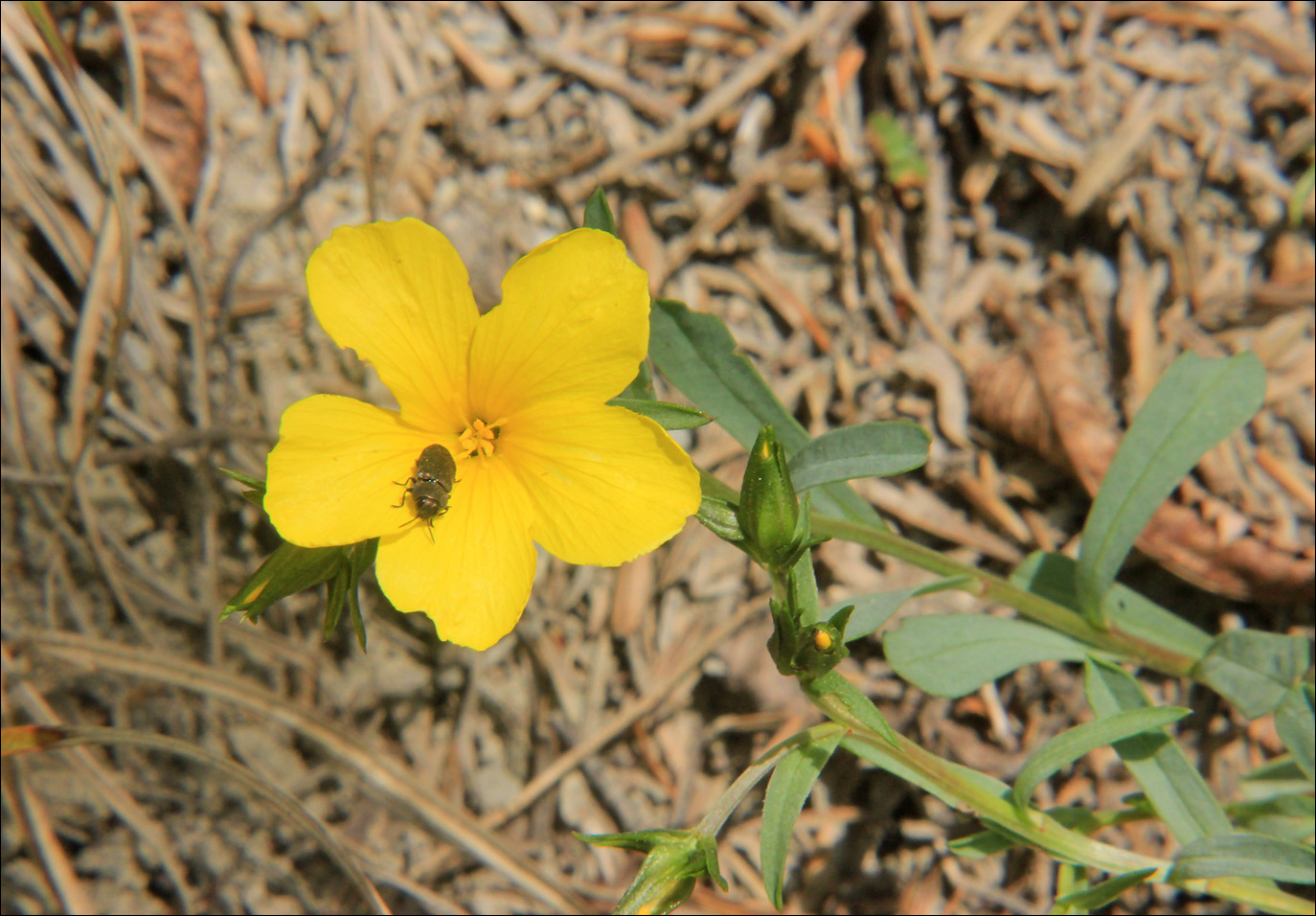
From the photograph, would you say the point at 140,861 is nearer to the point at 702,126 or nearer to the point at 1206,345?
the point at 702,126

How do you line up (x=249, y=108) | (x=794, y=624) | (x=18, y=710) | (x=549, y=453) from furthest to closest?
(x=249, y=108)
(x=18, y=710)
(x=549, y=453)
(x=794, y=624)

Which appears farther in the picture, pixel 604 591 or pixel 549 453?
pixel 604 591

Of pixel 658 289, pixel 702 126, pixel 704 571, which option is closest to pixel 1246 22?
pixel 702 126

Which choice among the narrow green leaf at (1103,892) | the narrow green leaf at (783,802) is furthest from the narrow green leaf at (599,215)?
the narrow green leaf at (1103,892)

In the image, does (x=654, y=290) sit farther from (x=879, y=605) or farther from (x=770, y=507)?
(x=770, y=507)

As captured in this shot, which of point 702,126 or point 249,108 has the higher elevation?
point 249,108

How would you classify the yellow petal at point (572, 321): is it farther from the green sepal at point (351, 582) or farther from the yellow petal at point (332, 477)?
the green sepal at point (351, 582)

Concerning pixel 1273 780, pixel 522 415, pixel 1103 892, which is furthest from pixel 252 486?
pixel 1273 780

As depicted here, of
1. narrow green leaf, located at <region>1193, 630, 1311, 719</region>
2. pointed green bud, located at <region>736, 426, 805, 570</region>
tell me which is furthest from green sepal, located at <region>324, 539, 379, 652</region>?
narrow green leaf, located at <region>1193, 630, 1311, 719</region>
